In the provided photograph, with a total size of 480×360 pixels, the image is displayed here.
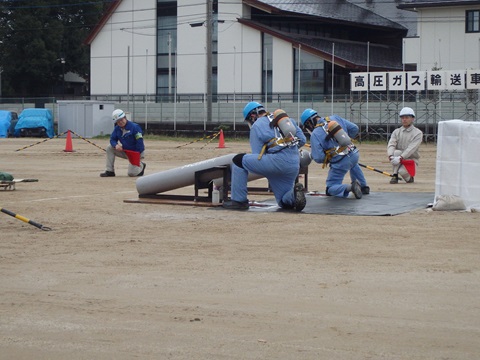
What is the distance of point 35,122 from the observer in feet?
176

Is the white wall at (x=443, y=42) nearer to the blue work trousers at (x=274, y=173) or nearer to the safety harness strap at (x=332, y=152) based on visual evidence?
the safety harness strap at (x=332, y=152)

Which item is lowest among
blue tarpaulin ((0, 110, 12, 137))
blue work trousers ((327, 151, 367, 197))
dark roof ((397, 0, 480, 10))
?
blue work trousers ((327, 151, 367, 197))

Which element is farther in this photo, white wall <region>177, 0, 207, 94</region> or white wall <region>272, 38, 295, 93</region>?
white wall <region>177, 0, 207, 94</region>

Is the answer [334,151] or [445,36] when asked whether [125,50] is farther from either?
[334,151]

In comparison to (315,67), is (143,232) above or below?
below

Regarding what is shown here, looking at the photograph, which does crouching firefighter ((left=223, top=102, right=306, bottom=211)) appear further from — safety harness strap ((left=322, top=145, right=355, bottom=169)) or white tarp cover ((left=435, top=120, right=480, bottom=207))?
white tarp cover ((left=435, top=120, right=480, bottom=207))

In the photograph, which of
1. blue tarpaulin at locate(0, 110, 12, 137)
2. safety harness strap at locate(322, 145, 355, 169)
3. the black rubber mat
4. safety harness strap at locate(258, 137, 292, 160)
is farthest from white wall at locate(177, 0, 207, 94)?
safety harness strap at locate(258, 137, 292, 160)

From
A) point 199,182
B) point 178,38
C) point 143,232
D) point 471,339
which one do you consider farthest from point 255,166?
point 178,38

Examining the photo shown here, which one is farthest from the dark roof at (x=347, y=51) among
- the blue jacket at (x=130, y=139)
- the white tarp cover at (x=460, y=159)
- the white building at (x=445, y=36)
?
the white tarp cover at (x=460, y=159)

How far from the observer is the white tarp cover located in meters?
14.3

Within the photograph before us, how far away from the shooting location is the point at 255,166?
1445 centimetres

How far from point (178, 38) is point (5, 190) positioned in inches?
1723

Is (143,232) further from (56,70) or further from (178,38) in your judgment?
(56,70)

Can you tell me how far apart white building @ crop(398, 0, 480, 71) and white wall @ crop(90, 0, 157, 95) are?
58.6 ft
